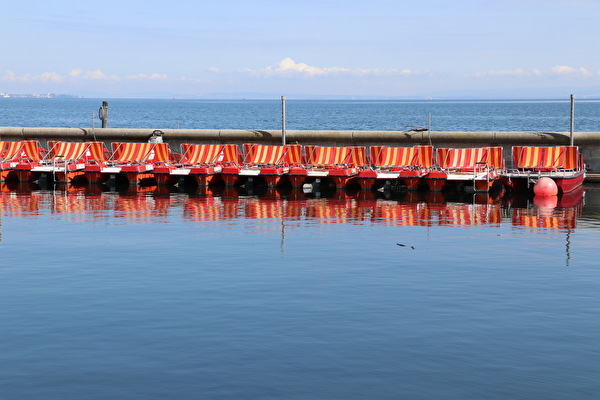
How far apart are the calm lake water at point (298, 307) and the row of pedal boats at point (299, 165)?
7.43 metres

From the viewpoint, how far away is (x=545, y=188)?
104 feet

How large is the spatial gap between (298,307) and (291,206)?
48.4 ft

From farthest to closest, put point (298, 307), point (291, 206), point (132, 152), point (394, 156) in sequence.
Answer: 1. point (132, 152)
2. point (394, 156)
3. point (291, 206)
4. point (298, 307)

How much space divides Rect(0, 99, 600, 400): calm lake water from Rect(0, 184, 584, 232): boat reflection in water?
0.95ft

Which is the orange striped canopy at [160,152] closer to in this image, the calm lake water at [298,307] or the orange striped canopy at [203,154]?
the orange striped canopy at [203,154]

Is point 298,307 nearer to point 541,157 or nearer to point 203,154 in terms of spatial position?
point 541,157

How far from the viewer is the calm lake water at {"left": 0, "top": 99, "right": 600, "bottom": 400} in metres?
11.0

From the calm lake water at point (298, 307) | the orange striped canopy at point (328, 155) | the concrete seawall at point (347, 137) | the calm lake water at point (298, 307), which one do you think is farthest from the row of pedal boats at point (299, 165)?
the calm lake water at point (298, 307)

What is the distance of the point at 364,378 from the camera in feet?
36.4

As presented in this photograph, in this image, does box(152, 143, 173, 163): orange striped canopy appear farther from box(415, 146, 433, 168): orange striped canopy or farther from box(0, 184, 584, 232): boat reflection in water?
box(415, 146, 433, 168): orange striped canopy

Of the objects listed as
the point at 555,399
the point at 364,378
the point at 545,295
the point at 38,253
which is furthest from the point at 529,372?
the point at 38,253

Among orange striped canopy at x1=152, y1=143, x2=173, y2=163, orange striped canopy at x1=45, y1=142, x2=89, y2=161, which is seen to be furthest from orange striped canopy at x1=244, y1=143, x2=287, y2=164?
orange striped canopy at x1=45, y1=142, x2=89, y2=161

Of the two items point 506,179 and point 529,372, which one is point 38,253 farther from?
point 506,179

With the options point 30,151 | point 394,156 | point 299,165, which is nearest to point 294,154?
point 299,165
